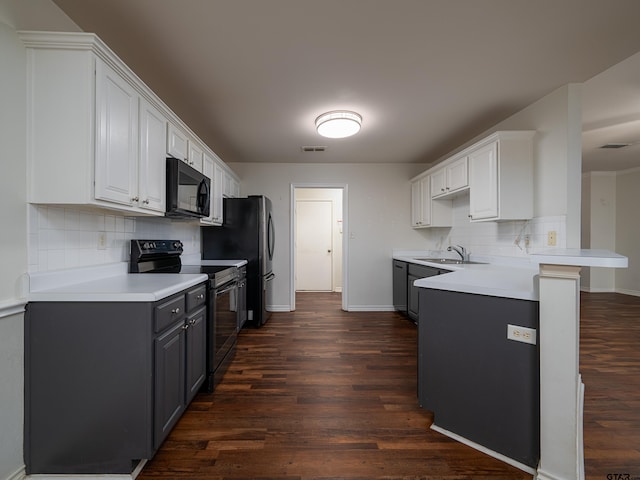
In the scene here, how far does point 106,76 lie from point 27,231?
0.88 meters

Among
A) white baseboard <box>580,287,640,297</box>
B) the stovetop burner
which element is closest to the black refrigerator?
the stovetop burner

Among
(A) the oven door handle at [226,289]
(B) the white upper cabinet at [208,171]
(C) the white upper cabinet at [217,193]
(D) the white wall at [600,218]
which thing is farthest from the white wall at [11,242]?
(D) the white wall at [600,218]

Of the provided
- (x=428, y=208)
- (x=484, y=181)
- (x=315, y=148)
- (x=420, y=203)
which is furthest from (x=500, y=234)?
(x=315, y=148)

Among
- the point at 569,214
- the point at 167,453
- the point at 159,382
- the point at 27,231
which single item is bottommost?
the point at 167,453

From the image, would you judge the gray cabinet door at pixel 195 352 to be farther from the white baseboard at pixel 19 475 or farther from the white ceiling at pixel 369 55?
the white ceiling at pixel 369 55

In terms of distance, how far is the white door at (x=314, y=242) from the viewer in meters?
6.36

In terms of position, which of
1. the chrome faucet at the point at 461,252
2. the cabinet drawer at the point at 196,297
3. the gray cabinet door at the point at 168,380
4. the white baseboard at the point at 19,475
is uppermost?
the chrome faucet at the point at 461,252

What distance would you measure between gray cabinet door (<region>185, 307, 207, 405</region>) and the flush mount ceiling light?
2064 mm

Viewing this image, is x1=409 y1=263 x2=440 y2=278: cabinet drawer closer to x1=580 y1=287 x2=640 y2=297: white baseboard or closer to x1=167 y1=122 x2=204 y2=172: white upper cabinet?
x1=167 y1=122 x2=204 y2=172: white upper cabinet

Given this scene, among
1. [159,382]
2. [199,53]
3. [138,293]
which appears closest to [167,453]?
[159,382]

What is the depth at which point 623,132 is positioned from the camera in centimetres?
369

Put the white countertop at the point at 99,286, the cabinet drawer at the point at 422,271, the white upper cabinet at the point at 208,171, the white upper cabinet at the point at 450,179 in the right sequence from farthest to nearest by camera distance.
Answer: the cabinet drawer at the point at 422,271, the white upper cabinet at the point at 450,179, the white upper cabinet at the point at 208,171, the white countertop at the point at 99,286

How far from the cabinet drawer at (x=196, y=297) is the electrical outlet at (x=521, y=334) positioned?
1.87m

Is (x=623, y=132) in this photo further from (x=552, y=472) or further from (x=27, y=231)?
(x=27, y=231)
